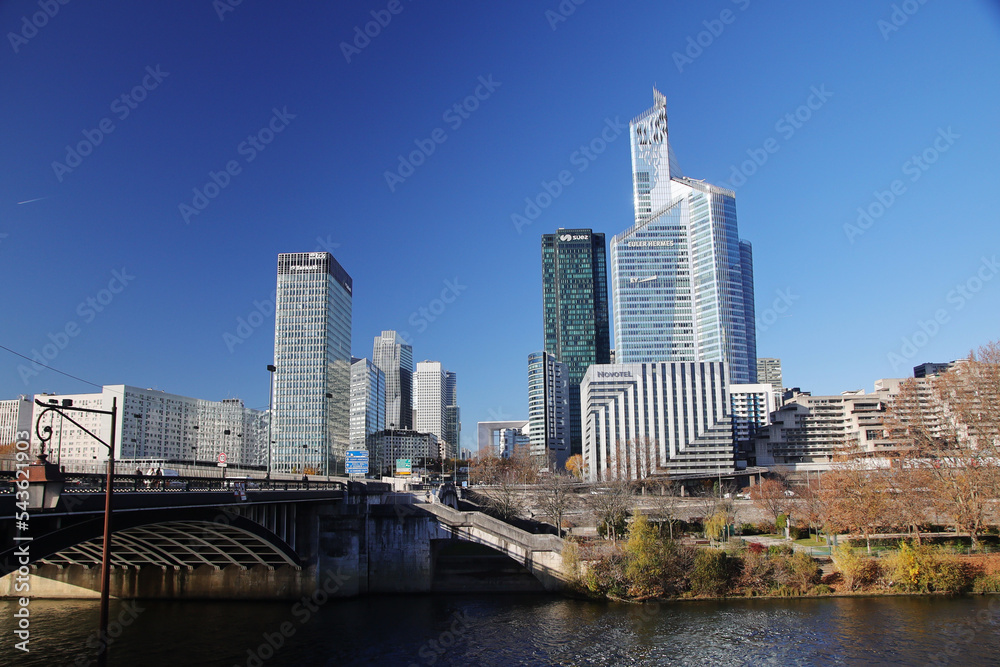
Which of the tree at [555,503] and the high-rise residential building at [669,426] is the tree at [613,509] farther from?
the high-rise residential building at [669,426]

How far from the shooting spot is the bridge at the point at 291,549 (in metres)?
49.8

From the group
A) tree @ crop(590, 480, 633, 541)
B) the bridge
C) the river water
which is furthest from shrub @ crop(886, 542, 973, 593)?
tree @ crop(590, 480, 633, 541)

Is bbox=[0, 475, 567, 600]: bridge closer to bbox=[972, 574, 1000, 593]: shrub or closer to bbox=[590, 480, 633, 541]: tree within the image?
bbox=[590, 480, 633, 541]: tree

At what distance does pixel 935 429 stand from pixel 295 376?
163651 mm

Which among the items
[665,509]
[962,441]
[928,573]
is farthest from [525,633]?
[962,441]

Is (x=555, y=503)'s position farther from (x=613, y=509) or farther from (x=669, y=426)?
(x=669, y=426)

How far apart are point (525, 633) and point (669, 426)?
135 m

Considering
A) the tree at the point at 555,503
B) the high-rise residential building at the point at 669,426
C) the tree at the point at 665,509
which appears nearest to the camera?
the tree at the point at 665,509

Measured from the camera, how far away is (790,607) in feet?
171

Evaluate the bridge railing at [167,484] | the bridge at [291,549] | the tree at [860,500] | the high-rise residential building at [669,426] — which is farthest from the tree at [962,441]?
the high-rise residential building at [669,426]

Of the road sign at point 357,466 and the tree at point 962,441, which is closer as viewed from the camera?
the tree at point 962,441

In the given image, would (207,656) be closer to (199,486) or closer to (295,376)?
(199,486)

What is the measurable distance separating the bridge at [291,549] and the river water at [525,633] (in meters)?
2.08

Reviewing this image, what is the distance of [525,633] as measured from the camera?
152 feet
